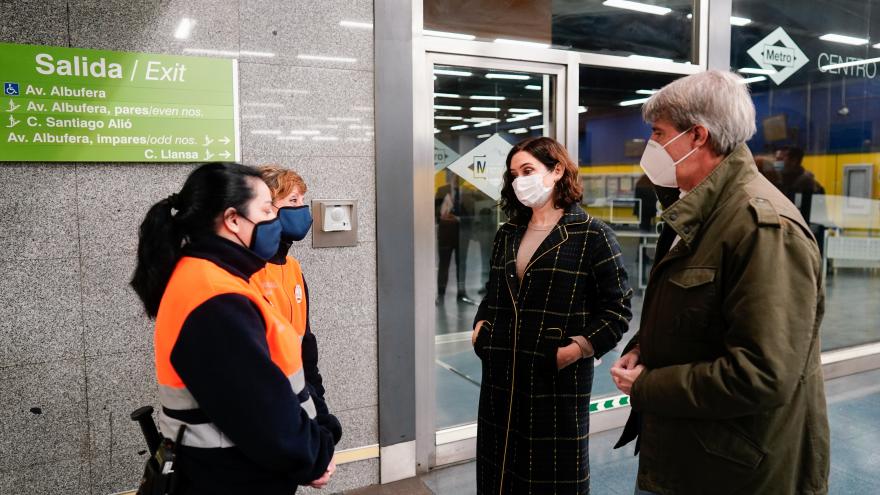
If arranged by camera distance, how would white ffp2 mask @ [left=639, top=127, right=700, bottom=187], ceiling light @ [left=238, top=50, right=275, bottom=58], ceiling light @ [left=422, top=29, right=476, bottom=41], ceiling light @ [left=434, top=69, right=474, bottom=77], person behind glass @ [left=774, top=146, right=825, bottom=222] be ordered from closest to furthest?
white ffp2 mask @ [left=639, top=127, right=700, bottom=187] < ceiling light @ [left=238, top=50, right=275, bottom=58] < ceiling light @ [left=422, top=29, right=476, bottom=41] < ceiling light @ [left=434, top=69, right=474, bottom=77] < person behind glass @ [left=774, top=146, right=825, bottom=222]

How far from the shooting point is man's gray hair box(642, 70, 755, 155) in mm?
1416

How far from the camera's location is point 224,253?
1.36 metres

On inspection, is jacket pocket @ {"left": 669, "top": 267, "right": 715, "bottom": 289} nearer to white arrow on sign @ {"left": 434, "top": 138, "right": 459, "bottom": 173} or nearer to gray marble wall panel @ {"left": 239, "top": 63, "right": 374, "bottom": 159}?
gray marble wall panel @ {"left": 239, "top": 63, "right": 374, "bottom": 159}

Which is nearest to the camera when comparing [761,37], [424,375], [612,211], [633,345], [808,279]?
[808,279]

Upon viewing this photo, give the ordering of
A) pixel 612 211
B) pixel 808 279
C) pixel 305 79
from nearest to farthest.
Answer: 1. pixel 808 279
2. pixel 305 79
3. pixel 612 211

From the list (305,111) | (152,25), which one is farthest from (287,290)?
(152,25)

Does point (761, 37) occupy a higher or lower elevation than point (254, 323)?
higher

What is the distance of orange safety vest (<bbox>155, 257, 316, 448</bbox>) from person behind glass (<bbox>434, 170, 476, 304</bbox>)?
205 centimetres

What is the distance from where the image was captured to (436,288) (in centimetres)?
342

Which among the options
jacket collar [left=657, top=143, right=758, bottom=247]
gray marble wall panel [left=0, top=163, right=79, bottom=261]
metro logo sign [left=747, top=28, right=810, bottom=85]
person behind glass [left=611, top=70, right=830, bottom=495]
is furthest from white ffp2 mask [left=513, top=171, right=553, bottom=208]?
metro logo sign [left=747, top=28, right=810, bottom=85]

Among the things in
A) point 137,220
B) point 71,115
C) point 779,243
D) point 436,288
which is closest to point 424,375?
point 436,288

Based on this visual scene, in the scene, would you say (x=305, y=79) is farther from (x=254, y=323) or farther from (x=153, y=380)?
(x=254, y=323)

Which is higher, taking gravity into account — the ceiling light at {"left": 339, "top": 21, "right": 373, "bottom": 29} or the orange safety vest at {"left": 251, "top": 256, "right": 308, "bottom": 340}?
the ceiling light at {"left": 339, "top": 21, "right": 373, "bottom": 29}

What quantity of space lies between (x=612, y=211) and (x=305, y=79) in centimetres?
252
